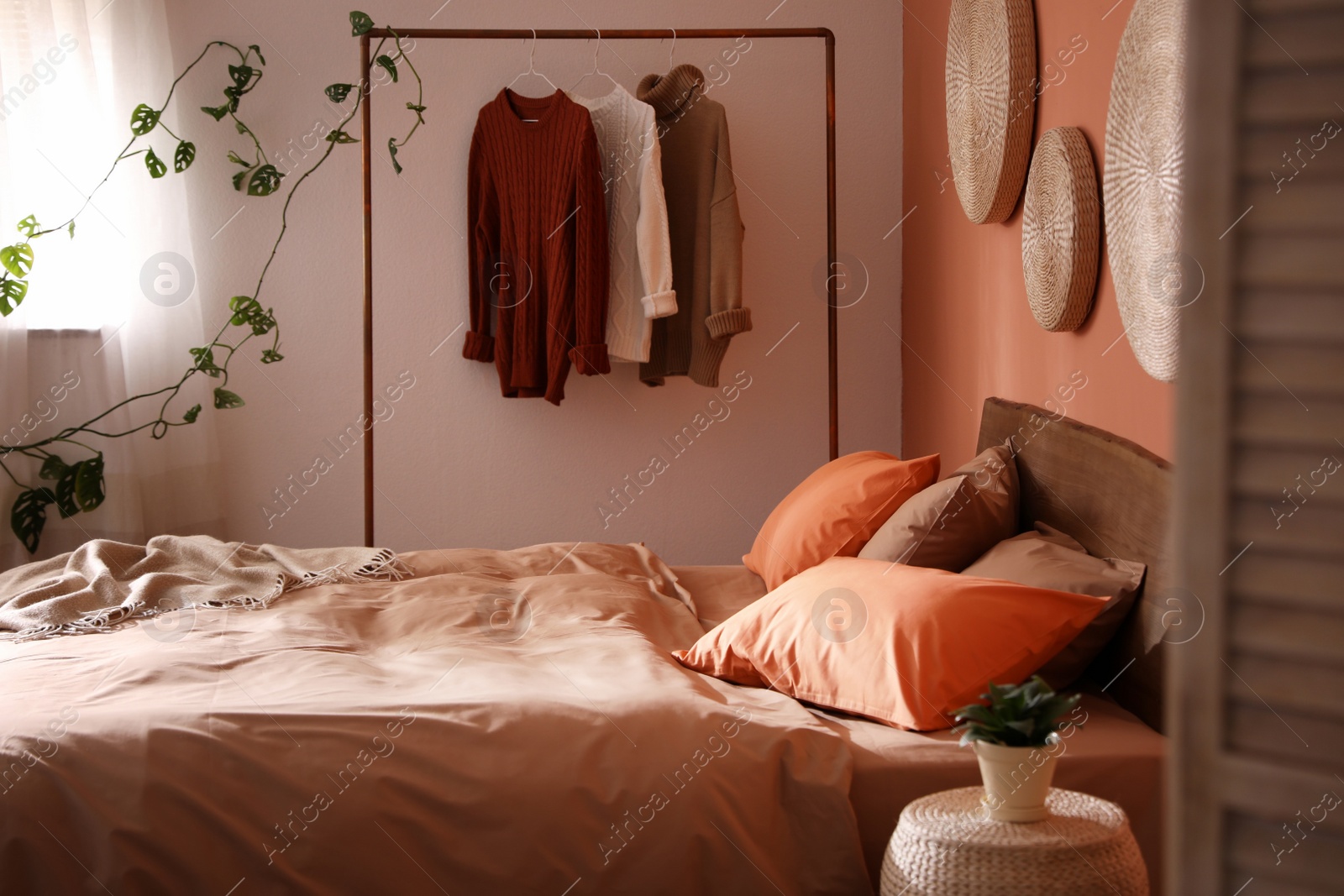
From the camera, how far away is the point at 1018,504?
1.82m

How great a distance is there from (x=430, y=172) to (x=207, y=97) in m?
0.78

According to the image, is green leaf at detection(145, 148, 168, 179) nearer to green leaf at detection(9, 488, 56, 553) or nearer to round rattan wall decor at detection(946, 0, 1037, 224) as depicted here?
green leaf at detection(9, 488, 56, 553)

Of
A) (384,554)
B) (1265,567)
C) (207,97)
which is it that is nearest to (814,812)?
(1265,567)

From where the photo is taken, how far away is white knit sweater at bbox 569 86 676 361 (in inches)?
127

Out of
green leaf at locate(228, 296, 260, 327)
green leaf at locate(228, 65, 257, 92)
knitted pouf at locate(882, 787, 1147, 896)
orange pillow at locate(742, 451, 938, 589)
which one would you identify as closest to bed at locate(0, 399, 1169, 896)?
knitted pouf at locate(882, 787, 1147, 896)

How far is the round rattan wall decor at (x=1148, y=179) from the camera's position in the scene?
56.3 inches

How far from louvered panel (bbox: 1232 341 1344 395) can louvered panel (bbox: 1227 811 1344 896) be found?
110mm

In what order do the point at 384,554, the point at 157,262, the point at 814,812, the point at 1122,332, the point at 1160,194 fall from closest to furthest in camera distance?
the point at 814,812
the point at 1160,194
the point at 1122,332
the point at 384,554
the point at 157,262

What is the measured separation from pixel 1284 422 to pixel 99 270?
3676mm

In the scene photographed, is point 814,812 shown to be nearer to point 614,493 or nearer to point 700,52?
point 614,493

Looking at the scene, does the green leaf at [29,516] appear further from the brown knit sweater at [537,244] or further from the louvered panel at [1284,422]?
the louvered panel at [1284,422]

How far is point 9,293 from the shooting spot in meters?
3.00

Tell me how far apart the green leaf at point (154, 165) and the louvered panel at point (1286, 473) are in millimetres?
3447

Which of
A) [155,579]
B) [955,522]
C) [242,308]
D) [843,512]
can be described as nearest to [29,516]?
[242,308]
